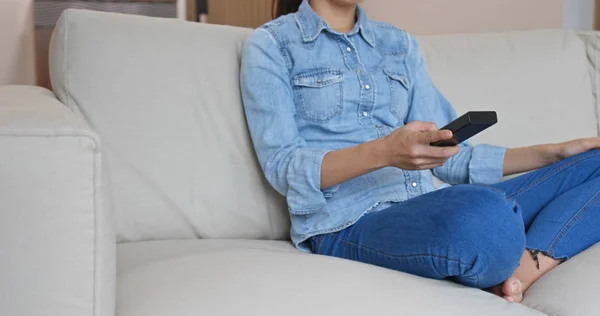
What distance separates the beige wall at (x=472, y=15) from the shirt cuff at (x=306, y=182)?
4.99 ft

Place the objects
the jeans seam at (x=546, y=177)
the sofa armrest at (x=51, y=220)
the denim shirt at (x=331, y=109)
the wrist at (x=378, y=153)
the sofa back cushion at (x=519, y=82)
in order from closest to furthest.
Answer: the sofa armrest at (x=51, y=220), the wrist at (x=378, y=153), the denim shirt at (x=331, y=109), the jeans seam at (x=546, y=177), the sofa back cushion at (x=519, y=82)

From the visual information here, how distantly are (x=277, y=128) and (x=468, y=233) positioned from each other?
0.41m

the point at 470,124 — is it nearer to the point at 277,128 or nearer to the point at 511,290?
the point at 511,290

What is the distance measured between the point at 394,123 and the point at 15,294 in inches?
32.6

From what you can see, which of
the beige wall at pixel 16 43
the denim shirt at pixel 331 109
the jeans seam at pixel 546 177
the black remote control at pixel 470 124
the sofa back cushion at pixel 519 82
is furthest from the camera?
the beige wall at pixel 16 43

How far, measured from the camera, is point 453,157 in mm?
1543

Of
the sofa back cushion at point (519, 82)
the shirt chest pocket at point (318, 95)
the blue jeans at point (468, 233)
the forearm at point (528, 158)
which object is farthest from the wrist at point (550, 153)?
the shirt chest pocket at point (318, 95)

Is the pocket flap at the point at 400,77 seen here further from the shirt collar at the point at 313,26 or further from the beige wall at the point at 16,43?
the beige wall at the point at 16,43

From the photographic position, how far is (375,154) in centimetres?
120

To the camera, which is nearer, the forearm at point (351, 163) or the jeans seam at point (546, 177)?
the forearm at point (351, 163)

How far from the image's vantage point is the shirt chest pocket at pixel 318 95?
1.39 m

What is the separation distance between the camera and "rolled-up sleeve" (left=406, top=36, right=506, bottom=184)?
151 cm

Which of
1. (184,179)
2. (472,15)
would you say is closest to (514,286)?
(184,179)

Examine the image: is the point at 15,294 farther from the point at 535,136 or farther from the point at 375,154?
the point at 535,136
